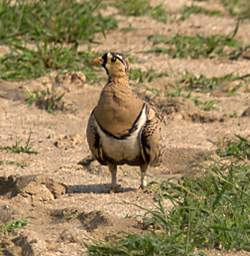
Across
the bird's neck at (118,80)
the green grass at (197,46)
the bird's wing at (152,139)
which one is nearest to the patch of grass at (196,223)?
the bird's wing at (152,139)

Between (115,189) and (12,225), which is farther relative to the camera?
(115,189)

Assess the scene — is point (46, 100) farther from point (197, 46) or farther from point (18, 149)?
point (197, 46)

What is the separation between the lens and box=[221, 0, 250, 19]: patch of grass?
12.2m

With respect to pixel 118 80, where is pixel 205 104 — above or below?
below

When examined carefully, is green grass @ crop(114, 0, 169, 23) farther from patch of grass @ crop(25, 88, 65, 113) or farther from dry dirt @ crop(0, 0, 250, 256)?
patch of grass @ crop(25, 88, 65, 113)

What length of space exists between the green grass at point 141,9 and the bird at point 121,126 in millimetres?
5156

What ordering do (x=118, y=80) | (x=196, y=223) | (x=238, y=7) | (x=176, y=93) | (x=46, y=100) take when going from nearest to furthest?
(x=196, y=223)
(x=118, y=80)
(x=46, y=100)
(x=176, y=93)
(x=238, y=7)

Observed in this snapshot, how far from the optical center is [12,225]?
559 centimetres

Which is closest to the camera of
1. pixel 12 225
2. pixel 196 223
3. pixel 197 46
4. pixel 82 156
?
pixel 196 223

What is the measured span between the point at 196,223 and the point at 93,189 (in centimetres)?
133

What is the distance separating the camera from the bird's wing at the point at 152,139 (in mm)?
6250

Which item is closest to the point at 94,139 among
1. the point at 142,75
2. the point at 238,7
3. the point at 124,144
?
the point at 124,144

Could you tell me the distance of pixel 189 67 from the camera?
9.74 meters

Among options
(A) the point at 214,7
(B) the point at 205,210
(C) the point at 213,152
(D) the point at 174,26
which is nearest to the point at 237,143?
(C) the point at 213,152
